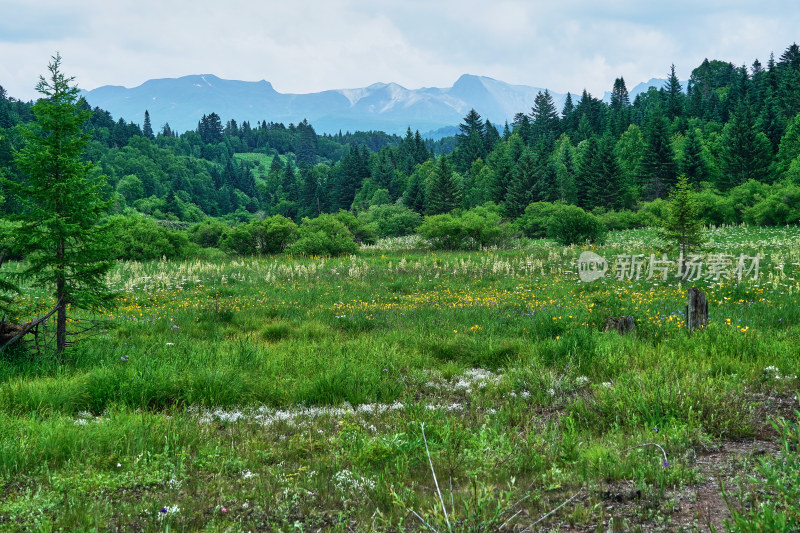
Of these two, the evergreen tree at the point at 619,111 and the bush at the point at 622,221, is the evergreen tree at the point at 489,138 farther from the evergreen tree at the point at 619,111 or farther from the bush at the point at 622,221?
the bush at the point at 622,221

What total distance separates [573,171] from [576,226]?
39581 millimetres

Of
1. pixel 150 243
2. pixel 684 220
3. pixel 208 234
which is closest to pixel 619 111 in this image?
pixel 208 234

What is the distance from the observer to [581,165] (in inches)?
2272

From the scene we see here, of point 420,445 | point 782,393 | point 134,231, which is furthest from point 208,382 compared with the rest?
point 134,231

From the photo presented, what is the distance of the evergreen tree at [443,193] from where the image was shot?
60188 millimetres

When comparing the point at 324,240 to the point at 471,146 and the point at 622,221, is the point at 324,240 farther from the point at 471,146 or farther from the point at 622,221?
the point at 471,146

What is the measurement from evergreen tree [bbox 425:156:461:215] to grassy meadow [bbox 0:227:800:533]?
165ft

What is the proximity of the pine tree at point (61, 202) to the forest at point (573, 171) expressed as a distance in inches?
338

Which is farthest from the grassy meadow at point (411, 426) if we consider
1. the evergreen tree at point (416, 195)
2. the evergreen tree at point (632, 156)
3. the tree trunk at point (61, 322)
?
the evergreen tree at point (416, 195)

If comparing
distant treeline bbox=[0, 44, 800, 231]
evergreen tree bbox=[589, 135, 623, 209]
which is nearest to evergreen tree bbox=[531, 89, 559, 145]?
distant treeline bbox=[0, 44, 800, 231]

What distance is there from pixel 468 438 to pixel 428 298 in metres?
9.34

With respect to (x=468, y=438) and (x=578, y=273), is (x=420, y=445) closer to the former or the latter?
(x=468, y=438)

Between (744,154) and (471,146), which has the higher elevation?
(471,146)

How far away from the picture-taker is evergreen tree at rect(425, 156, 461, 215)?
6019cm
